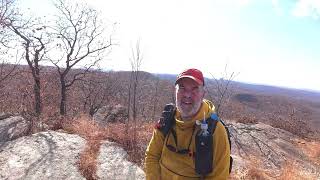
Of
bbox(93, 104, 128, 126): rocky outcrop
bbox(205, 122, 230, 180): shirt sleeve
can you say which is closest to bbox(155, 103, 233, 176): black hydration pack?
bbox(205, 122, 230, 180): shirt sleeve

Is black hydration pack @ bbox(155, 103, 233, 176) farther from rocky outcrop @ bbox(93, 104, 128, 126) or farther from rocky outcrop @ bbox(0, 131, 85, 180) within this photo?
rocky outcrop @ bbox(93, 104, 128, 126)

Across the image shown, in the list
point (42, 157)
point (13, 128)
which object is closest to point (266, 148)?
point (42, 157)

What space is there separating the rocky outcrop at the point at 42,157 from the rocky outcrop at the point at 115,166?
473 mm

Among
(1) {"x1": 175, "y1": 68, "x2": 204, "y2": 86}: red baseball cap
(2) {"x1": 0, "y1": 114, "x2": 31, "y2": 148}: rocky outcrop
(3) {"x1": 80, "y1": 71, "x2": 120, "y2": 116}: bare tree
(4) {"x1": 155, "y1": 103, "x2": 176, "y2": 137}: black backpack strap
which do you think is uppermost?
(1) {"x1": 175, "y1": 68, "x2": 204, "y2": 86}: red baseball cap

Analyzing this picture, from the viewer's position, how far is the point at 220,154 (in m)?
3.00

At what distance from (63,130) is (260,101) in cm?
11186

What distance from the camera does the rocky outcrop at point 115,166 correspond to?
6.95 metres

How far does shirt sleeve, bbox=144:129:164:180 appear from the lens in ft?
11.2

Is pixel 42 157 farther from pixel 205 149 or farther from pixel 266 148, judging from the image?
pixel 266 148

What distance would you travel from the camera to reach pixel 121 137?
8.98m

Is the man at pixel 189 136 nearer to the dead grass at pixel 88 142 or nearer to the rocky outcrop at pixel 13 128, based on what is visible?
the dead grass at pixel 88 142

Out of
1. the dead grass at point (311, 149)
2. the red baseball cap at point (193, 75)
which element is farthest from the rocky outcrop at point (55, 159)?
the dead grass at point (311, 149)

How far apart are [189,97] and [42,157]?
17.3ft

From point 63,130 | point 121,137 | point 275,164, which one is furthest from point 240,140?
point 63,130
